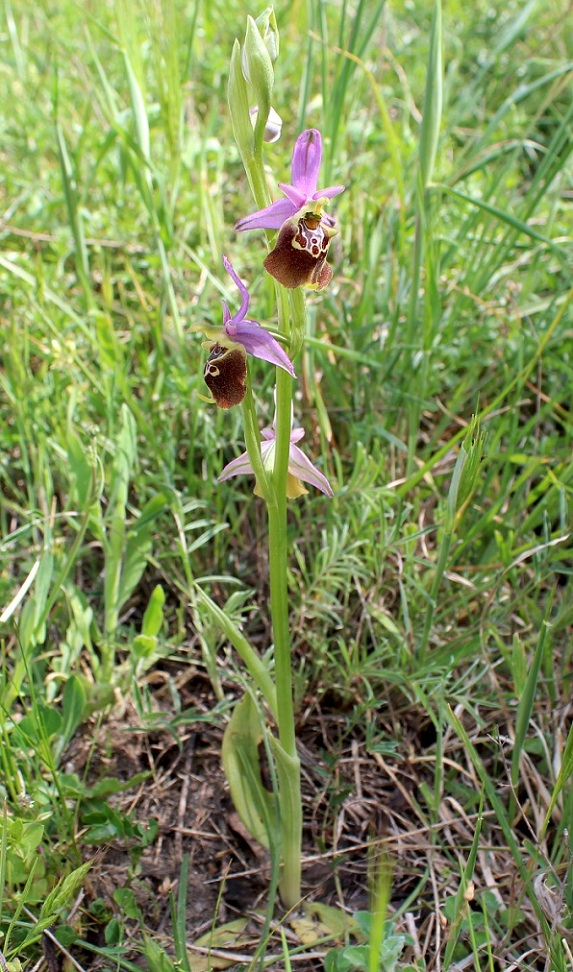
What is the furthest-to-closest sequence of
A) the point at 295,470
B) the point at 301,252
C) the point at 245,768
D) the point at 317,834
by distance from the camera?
the point at 317,834 → the point at 245,768 → the point at 295,470 → the point at 301,252

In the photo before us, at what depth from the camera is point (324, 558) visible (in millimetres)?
1687

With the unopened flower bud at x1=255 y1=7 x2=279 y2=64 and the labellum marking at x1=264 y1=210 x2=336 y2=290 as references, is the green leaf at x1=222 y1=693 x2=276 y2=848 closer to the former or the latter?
the labellum marking at x1=264 y1=210 x2=336 y2=290

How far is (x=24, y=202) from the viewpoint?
264 cm

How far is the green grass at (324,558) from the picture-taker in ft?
4.62

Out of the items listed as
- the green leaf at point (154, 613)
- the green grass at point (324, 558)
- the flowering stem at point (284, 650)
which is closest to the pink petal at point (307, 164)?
the flowering stem at point (284, 650)

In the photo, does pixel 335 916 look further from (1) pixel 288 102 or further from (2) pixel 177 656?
(1) pixel 288 102

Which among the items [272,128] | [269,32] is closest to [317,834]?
[272,128]

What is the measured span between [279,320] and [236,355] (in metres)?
0.09

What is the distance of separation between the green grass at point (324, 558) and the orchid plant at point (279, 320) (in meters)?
0.14

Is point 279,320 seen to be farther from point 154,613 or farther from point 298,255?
point 154,613

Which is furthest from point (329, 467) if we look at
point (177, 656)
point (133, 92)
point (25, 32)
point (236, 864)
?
point (25, 32)

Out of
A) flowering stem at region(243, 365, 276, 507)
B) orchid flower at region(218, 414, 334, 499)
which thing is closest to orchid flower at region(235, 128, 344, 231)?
flowering stem at region(243, 365, 276, 507)

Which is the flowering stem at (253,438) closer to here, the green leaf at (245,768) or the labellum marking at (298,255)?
the labellum marking at (298,255)

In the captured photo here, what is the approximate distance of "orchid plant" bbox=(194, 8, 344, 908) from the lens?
1.11m
